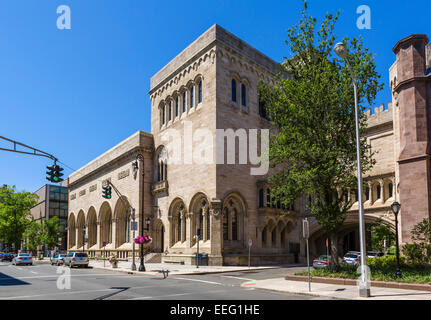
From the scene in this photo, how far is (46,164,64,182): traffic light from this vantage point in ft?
61.4

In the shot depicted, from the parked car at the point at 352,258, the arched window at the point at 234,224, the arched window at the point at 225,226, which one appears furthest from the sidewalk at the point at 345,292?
the arched window at the point at 234,224

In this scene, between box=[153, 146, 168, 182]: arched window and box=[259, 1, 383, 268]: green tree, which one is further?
box=[153, 146, 168, 182]: arched window

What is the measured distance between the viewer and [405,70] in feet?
77.0

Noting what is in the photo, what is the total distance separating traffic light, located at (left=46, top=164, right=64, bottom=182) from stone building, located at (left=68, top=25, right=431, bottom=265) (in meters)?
14.5

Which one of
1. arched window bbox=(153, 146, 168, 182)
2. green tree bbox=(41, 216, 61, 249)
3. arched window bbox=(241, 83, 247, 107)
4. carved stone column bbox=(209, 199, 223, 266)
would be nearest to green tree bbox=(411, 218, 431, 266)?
carved stone column bbox=(209, 199, 223, 266)

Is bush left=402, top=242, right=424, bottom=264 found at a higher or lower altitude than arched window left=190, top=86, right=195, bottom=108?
lower

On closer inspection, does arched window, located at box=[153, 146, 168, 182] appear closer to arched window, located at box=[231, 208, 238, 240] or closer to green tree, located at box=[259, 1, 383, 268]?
arched window, located at box=[231, 208, 238, 240]

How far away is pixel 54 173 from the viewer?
18953 millimetres

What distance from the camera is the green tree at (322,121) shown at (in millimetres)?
20422

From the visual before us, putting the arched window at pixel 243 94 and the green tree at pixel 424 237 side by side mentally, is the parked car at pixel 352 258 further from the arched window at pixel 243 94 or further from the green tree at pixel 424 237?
the arched window at pixel 243 94

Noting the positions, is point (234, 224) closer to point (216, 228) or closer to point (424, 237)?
point (216, 228)
